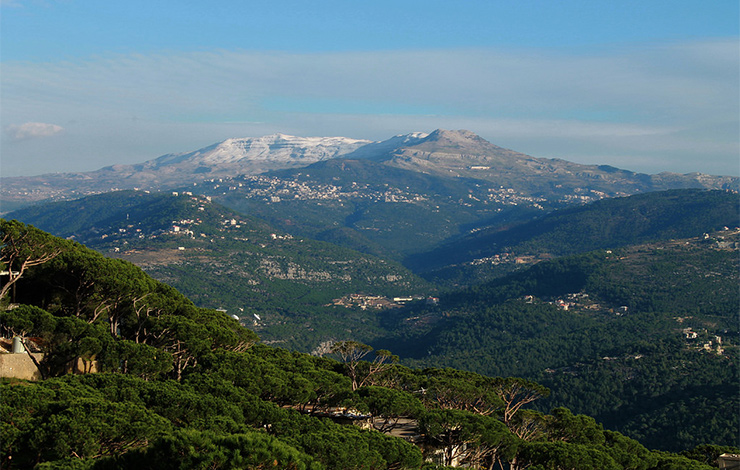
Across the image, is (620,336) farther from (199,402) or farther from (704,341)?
(199,402)

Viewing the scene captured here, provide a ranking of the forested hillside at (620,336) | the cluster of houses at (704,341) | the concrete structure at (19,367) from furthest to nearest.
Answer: the cluster of houses at (704,341)
the forested hillside at (620,336)
the concrete structure at (19,367)

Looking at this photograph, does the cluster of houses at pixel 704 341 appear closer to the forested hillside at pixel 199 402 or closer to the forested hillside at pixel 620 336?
the forested hillside at pixel 620 336

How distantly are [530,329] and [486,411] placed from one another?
116m

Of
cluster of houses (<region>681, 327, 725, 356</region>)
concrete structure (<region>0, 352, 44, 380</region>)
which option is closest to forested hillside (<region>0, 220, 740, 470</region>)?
concrete structure (<region>0, 352, 44, 380</region>)

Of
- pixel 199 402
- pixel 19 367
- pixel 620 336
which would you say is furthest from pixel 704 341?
pixel 19 367

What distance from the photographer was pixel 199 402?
2461cm

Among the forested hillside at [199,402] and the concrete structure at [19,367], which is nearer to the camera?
the forested hillside at [199,402]

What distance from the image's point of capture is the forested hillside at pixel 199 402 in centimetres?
1912

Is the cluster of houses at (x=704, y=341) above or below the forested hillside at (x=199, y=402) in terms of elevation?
below

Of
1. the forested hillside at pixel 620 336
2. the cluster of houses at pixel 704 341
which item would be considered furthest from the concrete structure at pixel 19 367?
the cluster of houses at pixel 704 341

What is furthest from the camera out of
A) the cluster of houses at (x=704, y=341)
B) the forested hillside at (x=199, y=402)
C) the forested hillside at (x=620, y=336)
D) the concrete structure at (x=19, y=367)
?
the cluster of houses at (x=704, y=341)

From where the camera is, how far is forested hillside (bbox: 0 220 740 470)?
19.1 metres

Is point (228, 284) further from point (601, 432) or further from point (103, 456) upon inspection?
point (103, 456)

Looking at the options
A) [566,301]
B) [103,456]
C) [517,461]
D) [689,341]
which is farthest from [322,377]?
[566,301]
